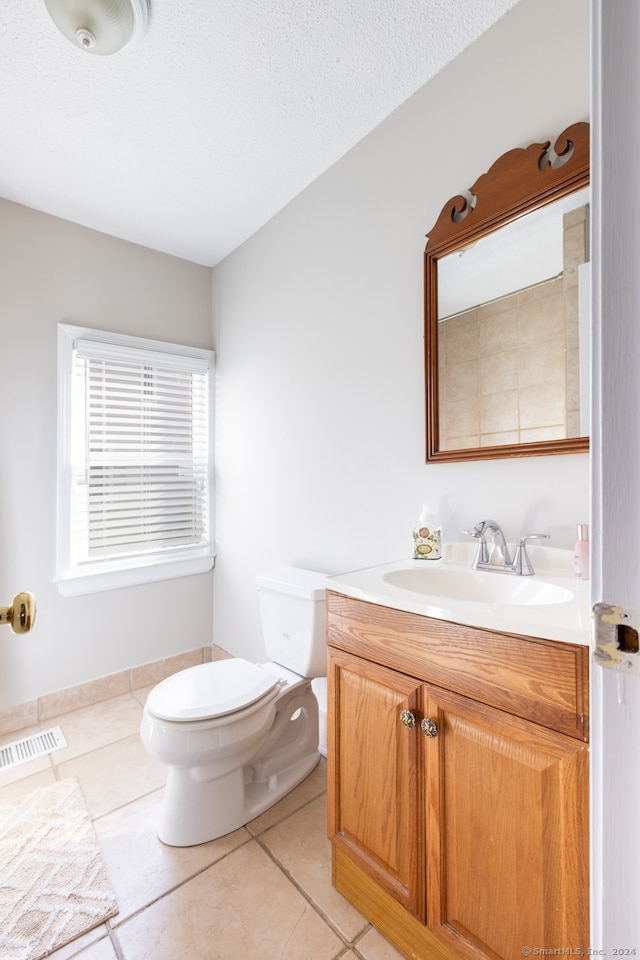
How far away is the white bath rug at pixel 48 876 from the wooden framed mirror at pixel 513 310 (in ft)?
5.21

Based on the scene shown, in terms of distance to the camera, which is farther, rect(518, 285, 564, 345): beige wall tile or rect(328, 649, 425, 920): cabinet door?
rect(518, 285, 564, 345): beige wall tile

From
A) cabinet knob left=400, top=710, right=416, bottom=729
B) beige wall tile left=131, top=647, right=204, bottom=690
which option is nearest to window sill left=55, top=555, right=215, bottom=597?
beige wall tile left=131, top=647, right=204, bottom=690

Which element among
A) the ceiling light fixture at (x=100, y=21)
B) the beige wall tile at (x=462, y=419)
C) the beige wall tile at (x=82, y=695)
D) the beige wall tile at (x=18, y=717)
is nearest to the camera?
the ceiling light fixture at (x=100, y=21)

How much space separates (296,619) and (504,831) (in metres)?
0.93

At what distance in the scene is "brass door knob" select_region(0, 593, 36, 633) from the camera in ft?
2.74

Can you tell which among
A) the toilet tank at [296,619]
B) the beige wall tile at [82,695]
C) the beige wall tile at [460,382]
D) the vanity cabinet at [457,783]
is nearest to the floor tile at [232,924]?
the vanity cabinet at [457,783]

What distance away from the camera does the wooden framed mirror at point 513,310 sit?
1.13m

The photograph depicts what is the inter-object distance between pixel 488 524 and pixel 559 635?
548mm

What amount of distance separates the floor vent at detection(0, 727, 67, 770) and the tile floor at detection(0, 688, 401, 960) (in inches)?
2.4

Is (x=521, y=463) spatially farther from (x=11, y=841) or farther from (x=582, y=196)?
(x=11, y=841)

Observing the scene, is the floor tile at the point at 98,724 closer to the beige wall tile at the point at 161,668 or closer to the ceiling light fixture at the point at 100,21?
the beige wall tile at the point at 161,668

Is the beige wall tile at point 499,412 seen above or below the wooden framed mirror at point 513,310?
below

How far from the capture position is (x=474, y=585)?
1.22 meters

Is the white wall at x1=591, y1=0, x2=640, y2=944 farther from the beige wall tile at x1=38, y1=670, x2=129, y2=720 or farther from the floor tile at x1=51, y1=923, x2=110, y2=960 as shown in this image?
the beige wall tile at x1=38, y1=670, x2=129, y2=720
